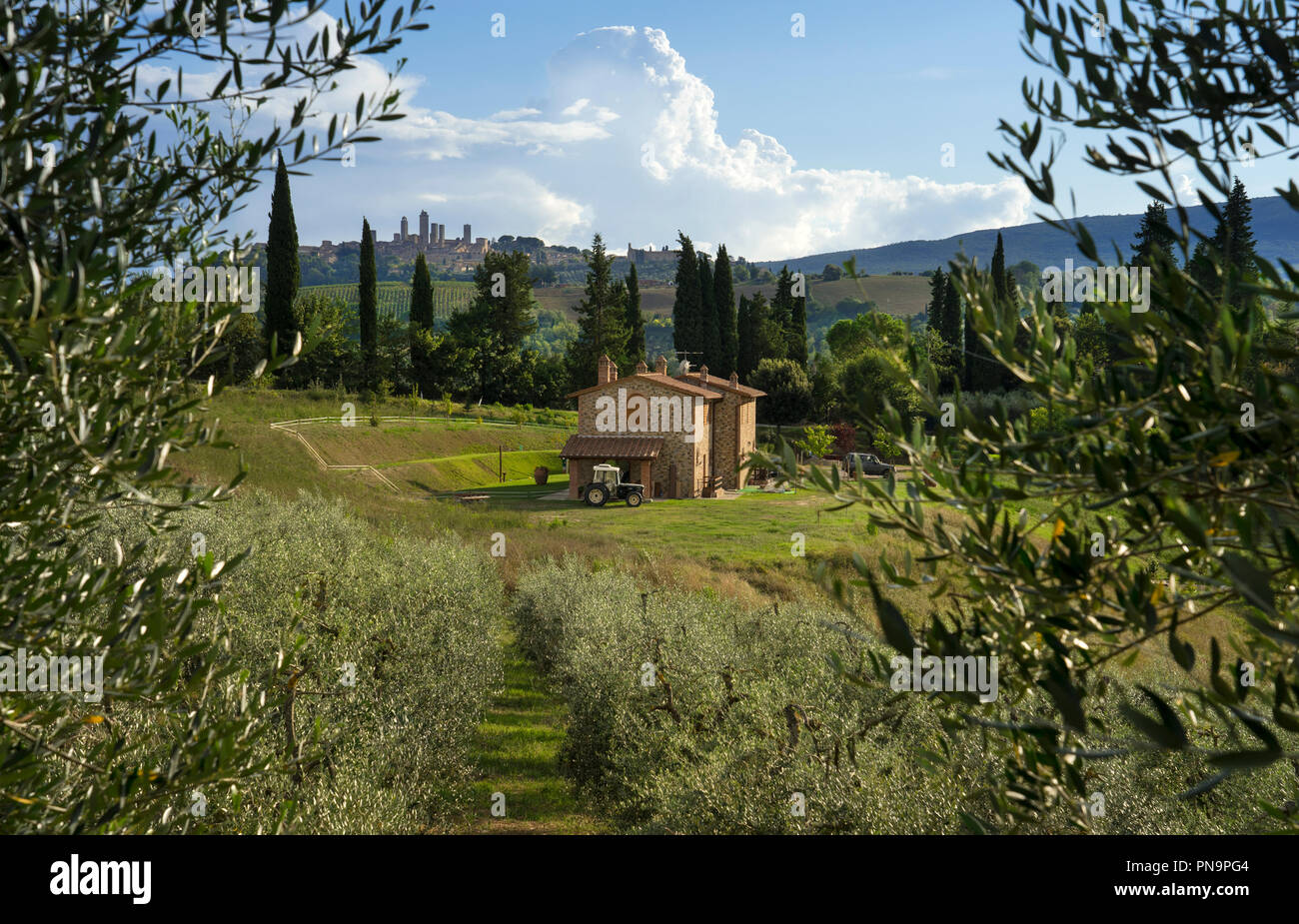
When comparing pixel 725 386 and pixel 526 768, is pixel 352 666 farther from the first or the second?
pixel 725 386

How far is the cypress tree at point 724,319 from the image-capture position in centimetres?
6203

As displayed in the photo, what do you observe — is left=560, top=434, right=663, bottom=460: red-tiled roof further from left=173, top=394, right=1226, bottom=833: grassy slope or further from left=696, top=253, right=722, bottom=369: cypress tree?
left=696, top=253, right=722, bottom=369: cypress tree

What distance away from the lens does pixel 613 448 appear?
121 ft

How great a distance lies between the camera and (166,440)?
2881 millimetres

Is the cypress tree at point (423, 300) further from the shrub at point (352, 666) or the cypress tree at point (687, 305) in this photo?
the shrub at point (352, 666)

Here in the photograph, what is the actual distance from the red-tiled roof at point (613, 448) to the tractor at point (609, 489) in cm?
85

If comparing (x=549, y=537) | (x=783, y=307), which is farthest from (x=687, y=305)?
(x=549, y=537)

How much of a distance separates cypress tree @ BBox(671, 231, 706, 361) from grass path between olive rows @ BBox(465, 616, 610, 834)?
45183 millimetres

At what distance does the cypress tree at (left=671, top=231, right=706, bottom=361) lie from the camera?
59531mm

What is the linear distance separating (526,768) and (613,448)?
81.3 ft

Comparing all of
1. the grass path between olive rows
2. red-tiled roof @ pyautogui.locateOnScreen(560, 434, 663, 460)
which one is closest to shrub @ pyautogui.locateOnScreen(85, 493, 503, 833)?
the grass path between olive rows
